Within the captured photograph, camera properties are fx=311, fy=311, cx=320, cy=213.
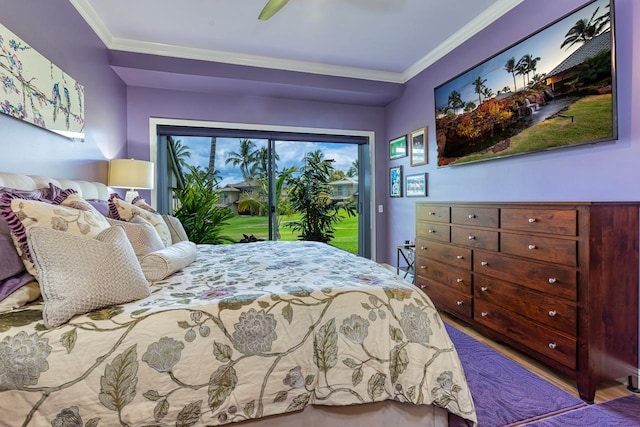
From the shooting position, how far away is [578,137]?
1947 mm

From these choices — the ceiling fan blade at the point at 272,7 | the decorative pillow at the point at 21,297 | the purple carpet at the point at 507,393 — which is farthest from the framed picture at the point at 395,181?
the decorative pillow at the point at 21,297

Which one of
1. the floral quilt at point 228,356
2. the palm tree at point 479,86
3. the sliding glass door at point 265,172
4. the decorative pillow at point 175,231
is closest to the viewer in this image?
the floral quilt at point 228,356

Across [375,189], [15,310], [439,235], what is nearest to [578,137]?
[439,235]

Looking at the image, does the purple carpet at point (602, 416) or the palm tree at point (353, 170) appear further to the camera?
the palm tree at point (353, 170)

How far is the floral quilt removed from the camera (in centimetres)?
91

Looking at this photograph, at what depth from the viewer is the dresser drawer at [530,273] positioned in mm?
1662

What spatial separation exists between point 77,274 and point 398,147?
370cm

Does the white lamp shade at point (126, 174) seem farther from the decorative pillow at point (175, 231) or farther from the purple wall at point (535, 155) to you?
the purple wall at point (535, 155)

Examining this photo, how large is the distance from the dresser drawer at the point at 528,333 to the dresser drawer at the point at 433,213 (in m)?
0.70

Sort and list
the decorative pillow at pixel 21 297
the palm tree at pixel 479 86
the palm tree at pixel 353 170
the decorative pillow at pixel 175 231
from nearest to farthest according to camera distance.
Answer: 1. the decorative pillow at pixel 21 297
2. the decorative pillow at pixel 175 231
3. the palm tree at pixel 479 86
4. the palm tree at pixel 353 170

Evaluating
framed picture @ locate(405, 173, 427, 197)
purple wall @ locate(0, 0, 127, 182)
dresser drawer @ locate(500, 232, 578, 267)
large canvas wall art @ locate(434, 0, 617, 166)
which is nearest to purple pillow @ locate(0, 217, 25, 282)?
purple wall @ locate(0, 0, 127, 182)

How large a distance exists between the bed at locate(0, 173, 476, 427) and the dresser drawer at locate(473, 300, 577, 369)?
2.98ft

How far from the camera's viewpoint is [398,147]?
13.3 ft

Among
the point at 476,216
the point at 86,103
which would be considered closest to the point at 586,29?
the point at 476,216
